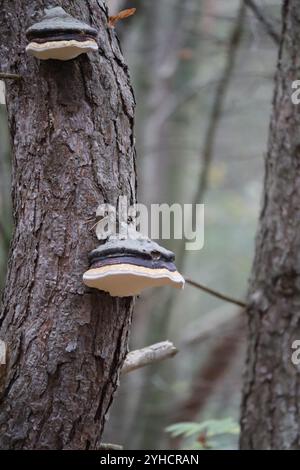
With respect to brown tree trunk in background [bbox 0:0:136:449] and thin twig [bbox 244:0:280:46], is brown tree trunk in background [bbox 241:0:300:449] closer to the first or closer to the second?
thin twig [bbox 244:0:280:46]

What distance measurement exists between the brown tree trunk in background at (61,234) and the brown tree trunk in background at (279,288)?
1636 millimetres

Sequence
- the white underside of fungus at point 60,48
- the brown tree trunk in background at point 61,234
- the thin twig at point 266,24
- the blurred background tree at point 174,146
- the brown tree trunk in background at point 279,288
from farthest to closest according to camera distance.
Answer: the blurred background tree at point 174,146
the thin twig at point 266,24
the brown tree trunk in background at point 279,288
the brown tree trunk in background at point 61,234
the white underside of fungus at point 60,48

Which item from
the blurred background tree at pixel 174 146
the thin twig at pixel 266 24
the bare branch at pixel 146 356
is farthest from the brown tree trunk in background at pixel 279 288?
the blurred background tree at pixel 174 146

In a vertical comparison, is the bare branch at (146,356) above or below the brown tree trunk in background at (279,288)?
below

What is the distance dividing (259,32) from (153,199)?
12.3 feet

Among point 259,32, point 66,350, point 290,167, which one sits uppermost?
point 259,32

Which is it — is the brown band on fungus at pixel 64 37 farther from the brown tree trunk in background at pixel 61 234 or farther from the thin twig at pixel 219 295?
the thin twig at pixel 219 295

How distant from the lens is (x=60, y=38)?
2340mm

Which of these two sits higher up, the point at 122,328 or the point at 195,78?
the point at 195,78

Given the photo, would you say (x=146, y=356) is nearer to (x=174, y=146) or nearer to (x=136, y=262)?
(x=136, y=262)

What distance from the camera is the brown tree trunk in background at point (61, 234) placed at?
245 centimetres
